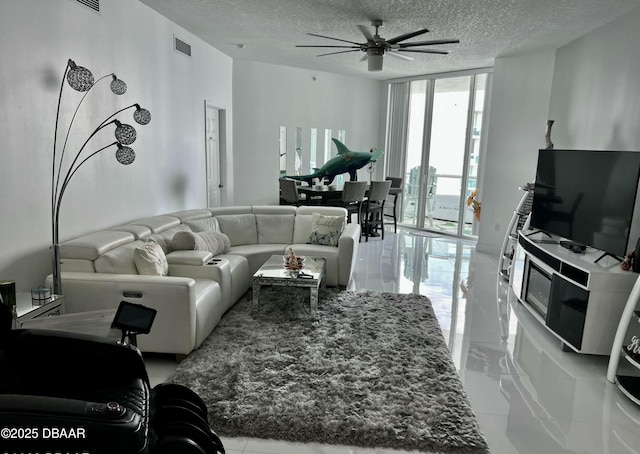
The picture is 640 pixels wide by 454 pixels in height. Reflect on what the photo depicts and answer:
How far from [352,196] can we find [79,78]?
462 centimetres

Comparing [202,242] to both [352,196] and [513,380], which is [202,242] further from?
[352,196]

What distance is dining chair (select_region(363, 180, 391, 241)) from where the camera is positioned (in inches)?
292

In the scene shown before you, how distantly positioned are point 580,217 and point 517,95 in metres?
3.17

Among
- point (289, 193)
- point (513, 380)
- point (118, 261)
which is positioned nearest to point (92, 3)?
point (118, 261)

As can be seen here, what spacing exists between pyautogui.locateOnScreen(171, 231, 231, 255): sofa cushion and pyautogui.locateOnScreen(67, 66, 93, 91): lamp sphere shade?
146 cm

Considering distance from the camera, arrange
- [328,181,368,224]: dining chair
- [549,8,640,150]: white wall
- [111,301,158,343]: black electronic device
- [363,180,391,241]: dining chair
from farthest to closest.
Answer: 1. [363,180,391,241]: dining chair
2. [328,181,368,224]: dining chair
3. [549,8,640,150]: white wall
4. [111,301,158,343]: black electronic device

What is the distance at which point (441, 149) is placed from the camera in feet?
27.6

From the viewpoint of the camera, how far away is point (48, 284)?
3010mm

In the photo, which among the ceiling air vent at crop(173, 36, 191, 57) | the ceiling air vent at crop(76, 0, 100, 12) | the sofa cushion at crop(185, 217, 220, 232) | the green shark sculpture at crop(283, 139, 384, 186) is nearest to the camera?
the ceiling air vent at crop(76, 0, 100, 12)

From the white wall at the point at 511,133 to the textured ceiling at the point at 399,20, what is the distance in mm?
360

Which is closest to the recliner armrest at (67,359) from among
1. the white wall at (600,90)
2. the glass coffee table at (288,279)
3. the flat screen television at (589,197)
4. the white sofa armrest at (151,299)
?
the white sofa armrest at (151,299)

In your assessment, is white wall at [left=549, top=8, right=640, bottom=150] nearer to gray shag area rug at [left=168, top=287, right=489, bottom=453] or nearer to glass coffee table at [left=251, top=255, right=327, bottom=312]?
gray shag area rug at [left=168, top=287, right=489, bottom=453]

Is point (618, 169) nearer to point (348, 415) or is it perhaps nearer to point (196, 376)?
point (348, 415)

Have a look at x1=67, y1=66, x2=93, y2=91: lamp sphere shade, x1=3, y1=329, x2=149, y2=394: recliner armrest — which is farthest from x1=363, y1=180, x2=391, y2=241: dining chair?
x1=3, y1=329, x2=149, y2=394: recliner armrest
